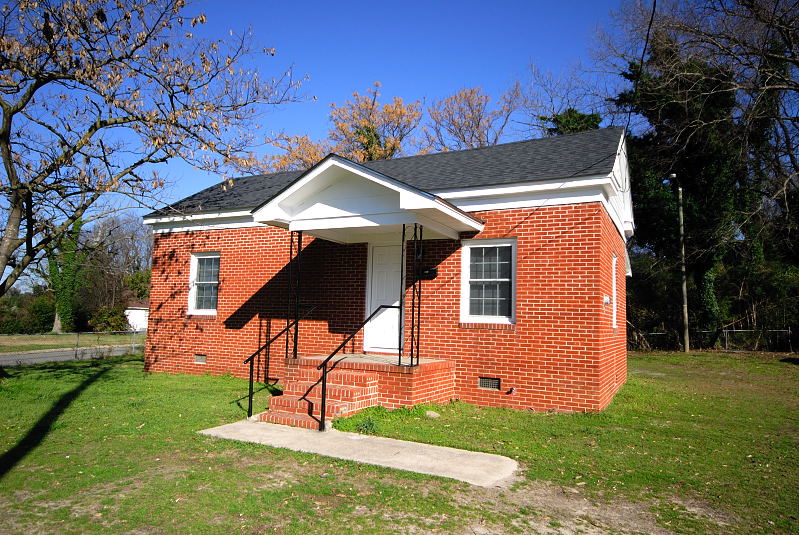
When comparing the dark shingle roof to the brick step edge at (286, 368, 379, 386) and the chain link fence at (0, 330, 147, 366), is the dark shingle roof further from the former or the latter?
the chain link fence at (0, 330, 147, 366)

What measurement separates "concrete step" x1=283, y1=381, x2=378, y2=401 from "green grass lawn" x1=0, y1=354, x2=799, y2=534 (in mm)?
450

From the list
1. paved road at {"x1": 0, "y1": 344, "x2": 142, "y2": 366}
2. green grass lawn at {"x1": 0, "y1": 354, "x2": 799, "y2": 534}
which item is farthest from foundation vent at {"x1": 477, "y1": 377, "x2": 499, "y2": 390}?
paved road at {"x1": 0, "y1": 344, "x2": 142, "y2": 366}

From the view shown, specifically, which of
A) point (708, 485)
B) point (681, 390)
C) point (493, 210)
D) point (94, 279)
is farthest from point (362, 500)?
point (94, 279)

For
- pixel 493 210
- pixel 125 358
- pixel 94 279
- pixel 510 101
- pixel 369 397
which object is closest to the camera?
pixel 369 397

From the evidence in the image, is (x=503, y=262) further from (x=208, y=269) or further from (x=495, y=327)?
(x=208, y=269)

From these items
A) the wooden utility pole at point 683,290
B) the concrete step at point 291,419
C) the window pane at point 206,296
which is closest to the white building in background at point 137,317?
the window pane at point 206,296

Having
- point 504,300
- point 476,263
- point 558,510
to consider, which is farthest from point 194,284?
point 558,510

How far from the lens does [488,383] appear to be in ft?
32.3

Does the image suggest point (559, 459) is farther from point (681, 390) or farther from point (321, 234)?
point (681, 390)

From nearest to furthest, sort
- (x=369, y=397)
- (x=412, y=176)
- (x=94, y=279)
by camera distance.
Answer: (x=369, y=397)
(x=412, y=176)
(x=94, y=279)

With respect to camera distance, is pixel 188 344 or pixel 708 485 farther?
pixel 188 344

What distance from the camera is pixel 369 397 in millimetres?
8797

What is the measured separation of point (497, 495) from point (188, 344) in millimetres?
10672

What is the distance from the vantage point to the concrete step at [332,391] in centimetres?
858
